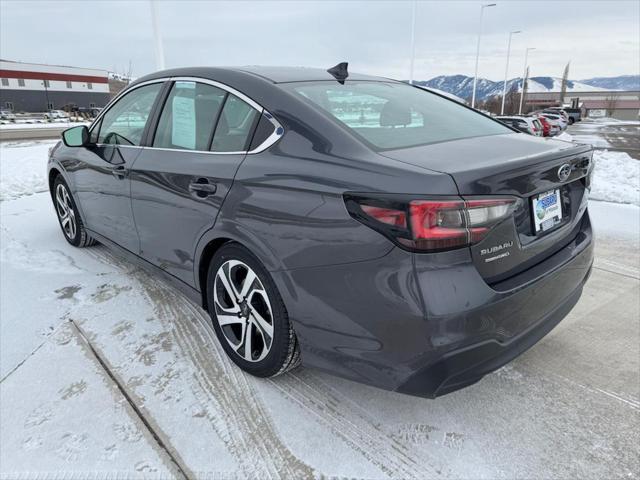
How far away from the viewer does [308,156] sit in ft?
6.87

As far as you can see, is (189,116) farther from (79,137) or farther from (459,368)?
(459,368)

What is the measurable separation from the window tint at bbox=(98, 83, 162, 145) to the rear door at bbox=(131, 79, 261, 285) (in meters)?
0.22

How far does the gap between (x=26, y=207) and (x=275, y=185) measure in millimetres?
5489

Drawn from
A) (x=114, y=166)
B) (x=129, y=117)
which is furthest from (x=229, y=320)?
(x=129, y=117)

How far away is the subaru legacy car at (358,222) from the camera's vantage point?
5.77ft

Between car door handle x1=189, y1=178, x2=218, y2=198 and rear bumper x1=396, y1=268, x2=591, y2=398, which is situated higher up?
car door handle x1=189, y1=178, x2=218, y2=198

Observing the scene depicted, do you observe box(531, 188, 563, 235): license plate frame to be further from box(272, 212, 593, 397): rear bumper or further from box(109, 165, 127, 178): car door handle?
box(109, 165, 127, 178): car door handle

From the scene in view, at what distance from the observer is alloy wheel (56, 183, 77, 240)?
177 inches

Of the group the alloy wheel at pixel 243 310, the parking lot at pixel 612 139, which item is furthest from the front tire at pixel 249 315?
the parking lot at pixel 612 139

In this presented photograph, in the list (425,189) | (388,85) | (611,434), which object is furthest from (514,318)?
(388,85)

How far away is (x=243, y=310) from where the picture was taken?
8.20ft

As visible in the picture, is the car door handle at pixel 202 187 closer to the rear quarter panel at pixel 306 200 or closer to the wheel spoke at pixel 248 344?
the rear quarter panel at pixel 306 200

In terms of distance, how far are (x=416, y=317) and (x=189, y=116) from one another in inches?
74.0

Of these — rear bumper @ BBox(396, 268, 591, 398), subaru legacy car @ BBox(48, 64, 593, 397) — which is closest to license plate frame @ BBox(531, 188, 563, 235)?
subaru legacy car @ BBox(48, 64, 593, 397)
